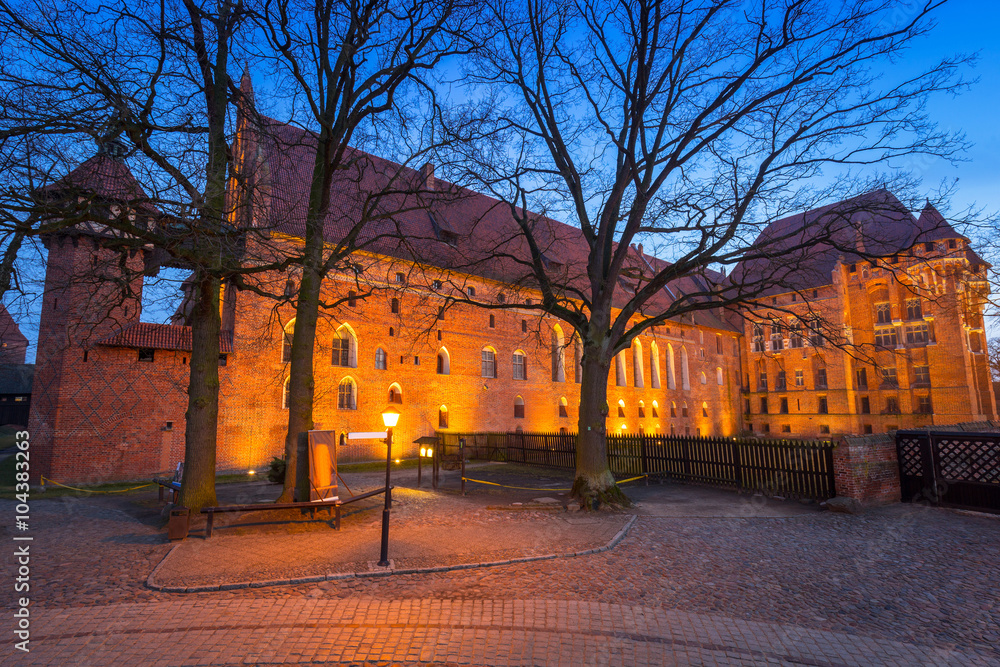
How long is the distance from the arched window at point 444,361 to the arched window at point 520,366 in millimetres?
4721

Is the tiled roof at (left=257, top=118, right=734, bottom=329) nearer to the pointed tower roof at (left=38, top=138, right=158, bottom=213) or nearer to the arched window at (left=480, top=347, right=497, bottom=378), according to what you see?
the arched window at (left=480, top=347, right=497, bottom=378)

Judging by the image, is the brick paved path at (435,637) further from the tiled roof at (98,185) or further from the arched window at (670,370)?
the arched window at (670,370)

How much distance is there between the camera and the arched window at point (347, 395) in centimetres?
2300

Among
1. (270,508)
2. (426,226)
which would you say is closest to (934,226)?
(270,508)

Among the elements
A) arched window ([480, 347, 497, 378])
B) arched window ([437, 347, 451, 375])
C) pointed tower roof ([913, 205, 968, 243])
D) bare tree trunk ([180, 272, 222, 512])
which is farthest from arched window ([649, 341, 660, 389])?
bare tree trunk ([180, 272, 222, 512])

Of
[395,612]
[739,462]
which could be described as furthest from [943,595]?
[739,462]

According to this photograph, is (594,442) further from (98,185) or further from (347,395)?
(347,395)

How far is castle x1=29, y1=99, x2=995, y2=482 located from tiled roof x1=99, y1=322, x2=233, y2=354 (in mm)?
61

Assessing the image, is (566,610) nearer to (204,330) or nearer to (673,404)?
(204,330)

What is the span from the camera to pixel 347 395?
916 inches

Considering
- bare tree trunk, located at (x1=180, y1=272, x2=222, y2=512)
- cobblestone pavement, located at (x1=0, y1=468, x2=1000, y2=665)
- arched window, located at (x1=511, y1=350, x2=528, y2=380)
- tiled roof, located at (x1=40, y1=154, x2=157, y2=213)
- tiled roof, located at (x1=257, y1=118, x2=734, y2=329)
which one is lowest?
cobblestone pavement, located at (x1=0, y1=468, x2=1000, y2=665)

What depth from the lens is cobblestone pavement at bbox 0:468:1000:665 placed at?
14.3ft

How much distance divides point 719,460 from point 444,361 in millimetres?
16066

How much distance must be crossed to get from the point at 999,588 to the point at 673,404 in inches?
1333
